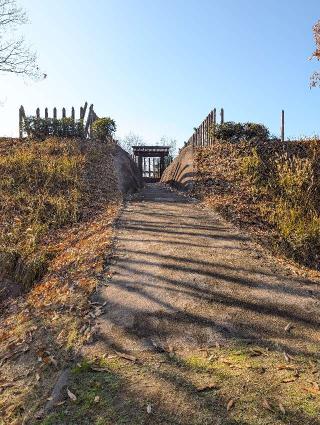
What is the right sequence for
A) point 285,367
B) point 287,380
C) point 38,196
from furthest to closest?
point 38,196, point 285,367, point 287,380

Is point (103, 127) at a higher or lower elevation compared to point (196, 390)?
higher

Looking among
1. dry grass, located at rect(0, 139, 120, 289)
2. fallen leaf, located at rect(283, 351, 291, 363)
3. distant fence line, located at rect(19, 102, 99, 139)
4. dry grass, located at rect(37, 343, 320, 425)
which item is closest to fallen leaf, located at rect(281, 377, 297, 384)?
dry grass, located at rect(37, 343, 320, 425)

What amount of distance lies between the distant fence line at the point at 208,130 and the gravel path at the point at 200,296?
968 cm

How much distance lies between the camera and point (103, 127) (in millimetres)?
19359

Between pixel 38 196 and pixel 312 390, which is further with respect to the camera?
pixel 38 196

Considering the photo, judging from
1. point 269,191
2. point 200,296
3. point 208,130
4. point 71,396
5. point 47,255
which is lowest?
point 71,396

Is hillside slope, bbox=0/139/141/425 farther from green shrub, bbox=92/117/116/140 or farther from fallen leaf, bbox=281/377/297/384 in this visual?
green shrub, bbox=92/117/116/140

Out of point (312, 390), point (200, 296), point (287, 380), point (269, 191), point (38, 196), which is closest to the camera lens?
point (312, 390)

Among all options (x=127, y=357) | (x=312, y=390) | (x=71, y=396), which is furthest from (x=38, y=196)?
(x=312, y=390)

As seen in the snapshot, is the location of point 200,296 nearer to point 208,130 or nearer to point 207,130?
point 208,130

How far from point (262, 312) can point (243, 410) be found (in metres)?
1.74

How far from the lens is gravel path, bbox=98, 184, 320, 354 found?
4172mm

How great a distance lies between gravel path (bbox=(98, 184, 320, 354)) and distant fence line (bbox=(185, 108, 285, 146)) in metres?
9.68

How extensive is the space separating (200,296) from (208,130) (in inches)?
541
